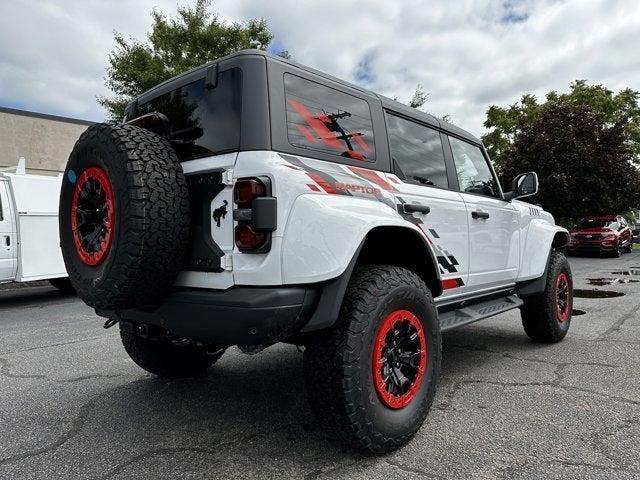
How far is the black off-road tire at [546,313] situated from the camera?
4484 mm

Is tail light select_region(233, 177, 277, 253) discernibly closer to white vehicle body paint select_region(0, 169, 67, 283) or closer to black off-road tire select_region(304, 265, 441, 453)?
black off-road tire select_region(304, 265, 441, 453)

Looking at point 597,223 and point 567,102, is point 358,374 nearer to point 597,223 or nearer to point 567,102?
point 597,223

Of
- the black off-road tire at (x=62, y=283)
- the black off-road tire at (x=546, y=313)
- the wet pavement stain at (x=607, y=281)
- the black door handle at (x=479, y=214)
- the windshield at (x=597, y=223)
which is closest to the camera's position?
the black door handle at (x=479, y=214)

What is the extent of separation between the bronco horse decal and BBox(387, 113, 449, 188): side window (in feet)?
4.00

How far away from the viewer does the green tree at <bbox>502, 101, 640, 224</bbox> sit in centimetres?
1978

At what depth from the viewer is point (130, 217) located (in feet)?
6.86

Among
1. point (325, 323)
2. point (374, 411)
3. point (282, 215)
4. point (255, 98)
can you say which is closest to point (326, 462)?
point (374, 411)

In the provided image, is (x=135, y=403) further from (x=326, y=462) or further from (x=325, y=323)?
(x=325, y=323)

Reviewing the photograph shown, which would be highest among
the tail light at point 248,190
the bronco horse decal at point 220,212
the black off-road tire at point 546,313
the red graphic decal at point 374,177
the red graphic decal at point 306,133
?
the red graphic decal at point 306,133

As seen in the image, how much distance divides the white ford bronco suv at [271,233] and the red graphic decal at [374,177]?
12 millimetres

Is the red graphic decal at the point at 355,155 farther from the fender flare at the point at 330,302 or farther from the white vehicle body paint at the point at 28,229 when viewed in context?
the white vehicle body paint at the point at 28,229

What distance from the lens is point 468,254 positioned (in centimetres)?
343

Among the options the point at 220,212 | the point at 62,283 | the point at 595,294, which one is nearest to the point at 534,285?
the point at 220,212

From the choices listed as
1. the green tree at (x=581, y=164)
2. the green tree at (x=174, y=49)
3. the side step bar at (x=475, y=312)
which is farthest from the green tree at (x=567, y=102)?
the side step bar at (x=475, y=312)
